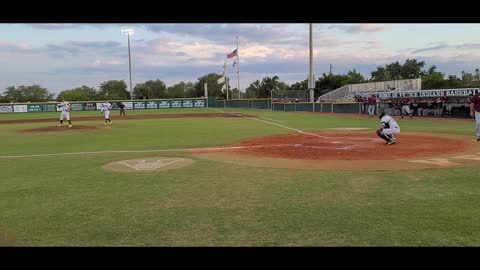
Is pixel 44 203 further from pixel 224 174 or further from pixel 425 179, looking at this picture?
pixel 425 179

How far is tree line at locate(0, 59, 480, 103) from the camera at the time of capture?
74338 mm

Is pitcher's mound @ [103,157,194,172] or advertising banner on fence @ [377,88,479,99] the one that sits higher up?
advertising banner on fence @ [377,88,479,99]

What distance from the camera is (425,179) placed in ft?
27.4

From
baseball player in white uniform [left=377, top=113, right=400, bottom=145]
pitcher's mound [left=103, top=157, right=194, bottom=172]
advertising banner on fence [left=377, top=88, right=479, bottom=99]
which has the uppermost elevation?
advertising banner on fence [left=377, top=88, right=479, bottom=99]

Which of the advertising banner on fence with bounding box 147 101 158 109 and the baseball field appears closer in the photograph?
the baseball field

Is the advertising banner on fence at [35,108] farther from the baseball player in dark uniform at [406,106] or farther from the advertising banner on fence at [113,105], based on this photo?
the baseball player in dark uniform at [406,106]

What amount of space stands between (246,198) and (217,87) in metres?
126

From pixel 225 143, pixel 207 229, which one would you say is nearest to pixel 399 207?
pixel 207 229

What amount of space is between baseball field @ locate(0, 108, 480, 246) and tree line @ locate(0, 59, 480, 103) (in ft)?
160

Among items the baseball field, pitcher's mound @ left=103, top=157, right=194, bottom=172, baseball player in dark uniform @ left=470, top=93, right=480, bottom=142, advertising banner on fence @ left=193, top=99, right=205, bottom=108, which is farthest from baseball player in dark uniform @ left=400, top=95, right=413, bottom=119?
advertising banner on fence @ left=193, top=99, right=205, bottom=108

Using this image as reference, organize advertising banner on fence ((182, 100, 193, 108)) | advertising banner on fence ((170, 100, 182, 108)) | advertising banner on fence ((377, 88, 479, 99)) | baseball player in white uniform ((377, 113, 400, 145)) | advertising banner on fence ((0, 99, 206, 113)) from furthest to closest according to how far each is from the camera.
A: advertising banner on fence ((182, 100, 193, 108)) → advertising banner on fence ((170, 100, 182, 108)) → advertising banner on fence ((0, 99, 206, 113)) → advertising banner on fence ((377, 88, 479, 99)) → baseball player in white uniform ((377, 113, 400, 145))

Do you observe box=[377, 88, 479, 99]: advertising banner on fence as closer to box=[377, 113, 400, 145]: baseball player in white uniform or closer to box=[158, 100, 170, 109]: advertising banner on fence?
box=[377, 113, 400, 145]: baseball player in white uniform

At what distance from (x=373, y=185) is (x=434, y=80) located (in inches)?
2263

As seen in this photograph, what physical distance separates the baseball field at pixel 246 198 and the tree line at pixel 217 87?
48.6m
